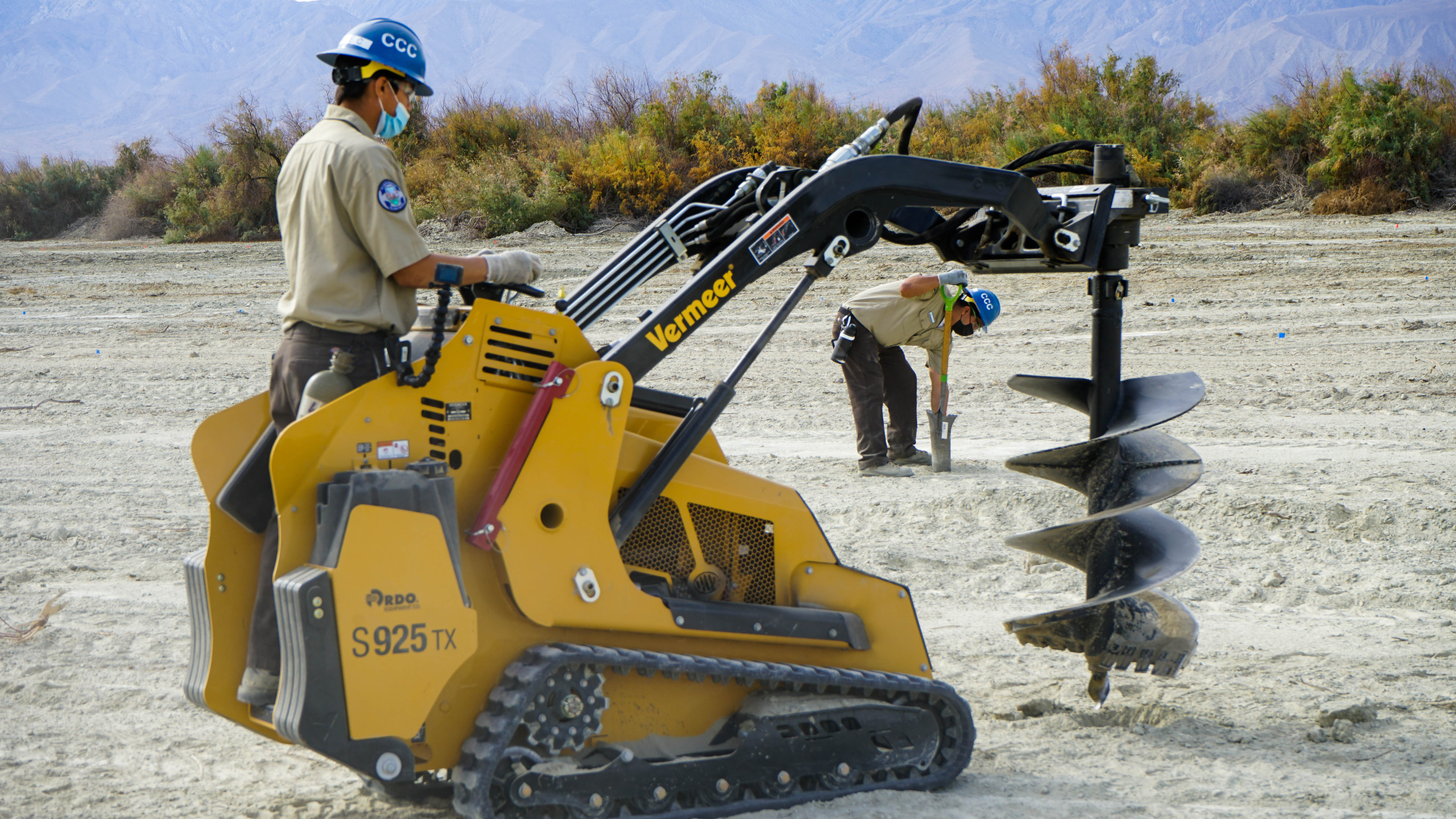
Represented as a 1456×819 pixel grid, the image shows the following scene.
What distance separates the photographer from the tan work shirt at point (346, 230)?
3258 millimetres

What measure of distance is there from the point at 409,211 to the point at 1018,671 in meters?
3.33

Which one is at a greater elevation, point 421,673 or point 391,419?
point 391,419

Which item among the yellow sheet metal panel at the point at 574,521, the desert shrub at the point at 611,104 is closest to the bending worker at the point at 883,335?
the yellow sheet metal panel at the point at 574,521

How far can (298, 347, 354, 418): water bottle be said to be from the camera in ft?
10.6

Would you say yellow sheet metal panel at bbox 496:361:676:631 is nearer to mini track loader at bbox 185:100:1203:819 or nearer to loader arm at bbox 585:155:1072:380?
mini track loader at bbox 185:100:1203:819

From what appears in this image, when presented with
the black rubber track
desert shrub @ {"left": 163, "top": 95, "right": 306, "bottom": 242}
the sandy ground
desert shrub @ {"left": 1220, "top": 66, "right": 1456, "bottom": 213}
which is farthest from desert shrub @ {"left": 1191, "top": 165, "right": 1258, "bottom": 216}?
the black rubber track

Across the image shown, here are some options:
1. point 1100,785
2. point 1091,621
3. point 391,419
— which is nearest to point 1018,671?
point 1091,621

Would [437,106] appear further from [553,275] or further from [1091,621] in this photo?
[1091,621]

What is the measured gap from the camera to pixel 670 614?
12.0 feet

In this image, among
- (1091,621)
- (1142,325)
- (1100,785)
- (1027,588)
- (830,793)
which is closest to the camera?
(830,793)

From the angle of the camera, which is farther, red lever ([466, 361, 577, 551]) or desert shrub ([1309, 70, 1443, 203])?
desert shrub ([1309, 70, 1443, 203])

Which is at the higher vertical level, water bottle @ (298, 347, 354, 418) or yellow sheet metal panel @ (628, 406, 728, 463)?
water bottle @ (298, 347, 354, 418)

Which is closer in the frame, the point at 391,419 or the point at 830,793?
the point at 391,419

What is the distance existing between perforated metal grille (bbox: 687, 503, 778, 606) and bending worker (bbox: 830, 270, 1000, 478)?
477 cm
